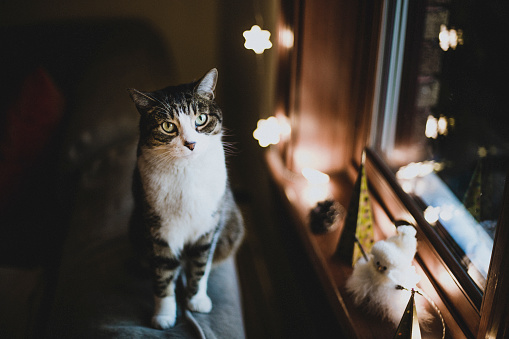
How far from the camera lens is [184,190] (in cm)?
88

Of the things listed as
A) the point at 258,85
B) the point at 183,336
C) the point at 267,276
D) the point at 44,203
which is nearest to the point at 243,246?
the point at 267,276

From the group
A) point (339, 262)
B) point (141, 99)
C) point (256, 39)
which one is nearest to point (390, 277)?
point (339, 262)

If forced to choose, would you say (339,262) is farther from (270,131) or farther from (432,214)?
(270,131)

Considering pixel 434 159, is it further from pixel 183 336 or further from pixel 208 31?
pixel 208 31

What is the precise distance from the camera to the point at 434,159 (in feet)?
3.29

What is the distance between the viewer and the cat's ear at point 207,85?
0.87 meters

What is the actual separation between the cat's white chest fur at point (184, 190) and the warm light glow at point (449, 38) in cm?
54

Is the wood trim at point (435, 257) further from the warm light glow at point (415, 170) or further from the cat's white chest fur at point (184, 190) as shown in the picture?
the cat's white chest fur at point (184, 190)

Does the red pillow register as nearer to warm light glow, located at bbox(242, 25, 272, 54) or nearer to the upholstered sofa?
→ the upholstered sofa

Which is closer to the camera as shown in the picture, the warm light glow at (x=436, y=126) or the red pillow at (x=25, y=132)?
the warm light glow at (x=436, y=126)

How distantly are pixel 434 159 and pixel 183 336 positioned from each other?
714 mm

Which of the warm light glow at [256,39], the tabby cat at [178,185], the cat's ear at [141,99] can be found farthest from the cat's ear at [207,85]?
the warm light glow at [256,39]

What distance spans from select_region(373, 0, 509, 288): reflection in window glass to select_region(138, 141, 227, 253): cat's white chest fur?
0.48m

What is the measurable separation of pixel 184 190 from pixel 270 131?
520mm
